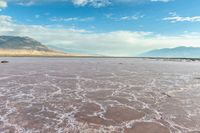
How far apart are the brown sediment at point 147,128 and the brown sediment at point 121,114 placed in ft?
4.50

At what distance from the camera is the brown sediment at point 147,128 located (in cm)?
1295

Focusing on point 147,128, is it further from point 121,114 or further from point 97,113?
point 97,113

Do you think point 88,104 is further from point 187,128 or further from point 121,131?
point 187,128

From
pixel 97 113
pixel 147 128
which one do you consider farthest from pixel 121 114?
pixel 147 128

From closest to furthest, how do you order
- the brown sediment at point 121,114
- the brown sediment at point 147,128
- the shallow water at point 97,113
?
1. the brown sediment at point 147,128
2. the shallow water at point 97,113
3. the brown sediment at point 121,114

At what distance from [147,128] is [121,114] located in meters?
3.41

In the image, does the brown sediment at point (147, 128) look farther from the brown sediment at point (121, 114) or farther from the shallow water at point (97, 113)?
the brown sediment at point (121, 114)

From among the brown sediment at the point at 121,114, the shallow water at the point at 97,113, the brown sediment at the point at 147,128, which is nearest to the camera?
the brown sediment at the point at 147,128

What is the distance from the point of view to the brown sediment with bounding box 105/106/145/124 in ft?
50.6

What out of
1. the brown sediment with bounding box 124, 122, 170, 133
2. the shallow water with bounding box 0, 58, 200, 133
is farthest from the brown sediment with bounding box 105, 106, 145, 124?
the brown sediment with bounding box 124, 122, 170, 133

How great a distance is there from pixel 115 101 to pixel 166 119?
21.3 ft

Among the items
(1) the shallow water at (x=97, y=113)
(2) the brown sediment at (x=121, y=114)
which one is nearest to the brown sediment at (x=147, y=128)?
(1) the shallow water at (x=97, y=113)

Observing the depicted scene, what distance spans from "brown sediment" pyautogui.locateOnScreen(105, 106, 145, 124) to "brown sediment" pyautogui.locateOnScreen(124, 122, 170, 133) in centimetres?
137

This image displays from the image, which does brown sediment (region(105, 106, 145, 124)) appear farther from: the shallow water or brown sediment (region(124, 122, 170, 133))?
brown sediment (region(124, 122, 170, 133))
